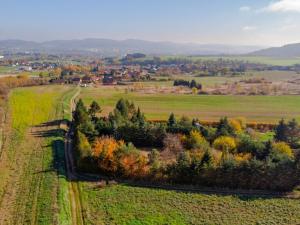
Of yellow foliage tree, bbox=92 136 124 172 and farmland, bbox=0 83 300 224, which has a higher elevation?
yellow foliage tree, bbox=92 136 124 172

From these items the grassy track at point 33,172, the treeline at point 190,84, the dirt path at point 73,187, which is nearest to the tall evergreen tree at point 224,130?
the dirt path at point 73,187

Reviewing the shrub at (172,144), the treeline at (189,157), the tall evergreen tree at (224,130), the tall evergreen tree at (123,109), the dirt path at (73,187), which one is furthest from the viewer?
the tall evergreen tree at (123,109)

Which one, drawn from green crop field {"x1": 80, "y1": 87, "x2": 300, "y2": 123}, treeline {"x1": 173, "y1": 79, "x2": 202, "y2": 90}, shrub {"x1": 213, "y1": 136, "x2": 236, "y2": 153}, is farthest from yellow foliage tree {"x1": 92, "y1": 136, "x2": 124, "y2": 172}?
treeline {"x1": 173, "y1": 79, "x2": 202, "y2": 90}

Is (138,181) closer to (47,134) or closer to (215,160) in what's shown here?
(215,160)

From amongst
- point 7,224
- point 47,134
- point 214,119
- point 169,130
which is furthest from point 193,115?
point 7,224

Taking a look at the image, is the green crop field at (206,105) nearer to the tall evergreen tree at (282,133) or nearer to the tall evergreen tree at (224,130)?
the tall evergreen tree at (282,133)

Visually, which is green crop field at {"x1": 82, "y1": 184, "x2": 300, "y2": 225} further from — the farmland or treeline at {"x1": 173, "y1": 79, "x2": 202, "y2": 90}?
treeline at {"x1": 173, "y1": 79, "x2": 202, "y2": 90}

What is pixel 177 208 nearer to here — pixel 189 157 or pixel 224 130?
pixel 189 157
